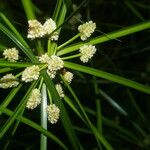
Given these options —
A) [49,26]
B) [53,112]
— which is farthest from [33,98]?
[49,26]

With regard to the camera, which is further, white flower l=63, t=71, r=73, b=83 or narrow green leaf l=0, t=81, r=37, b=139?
white flower l=63, t=71, r=73, b=83

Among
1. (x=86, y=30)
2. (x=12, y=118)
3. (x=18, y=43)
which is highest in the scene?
(x=86, y=30)

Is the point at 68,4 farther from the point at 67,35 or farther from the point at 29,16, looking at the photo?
the point at 67,35

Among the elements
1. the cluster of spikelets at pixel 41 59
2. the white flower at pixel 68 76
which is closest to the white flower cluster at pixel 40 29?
the cluster of spikelets at pixel 41 59

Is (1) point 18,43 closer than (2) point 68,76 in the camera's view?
Yes

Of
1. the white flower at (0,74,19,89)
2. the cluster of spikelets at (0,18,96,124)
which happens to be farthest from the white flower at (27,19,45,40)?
the white flower at (0,74,19,89)

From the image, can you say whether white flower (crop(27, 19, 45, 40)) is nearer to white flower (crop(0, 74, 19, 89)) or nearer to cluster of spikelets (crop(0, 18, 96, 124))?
cluster of spikelets (crop(0, 18, 96, 124))

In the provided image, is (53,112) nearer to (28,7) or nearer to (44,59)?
(44,59)

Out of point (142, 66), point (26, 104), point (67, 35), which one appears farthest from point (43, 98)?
point (142, 66)

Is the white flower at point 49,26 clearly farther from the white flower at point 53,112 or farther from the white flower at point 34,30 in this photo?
the white flower at point 53,112
